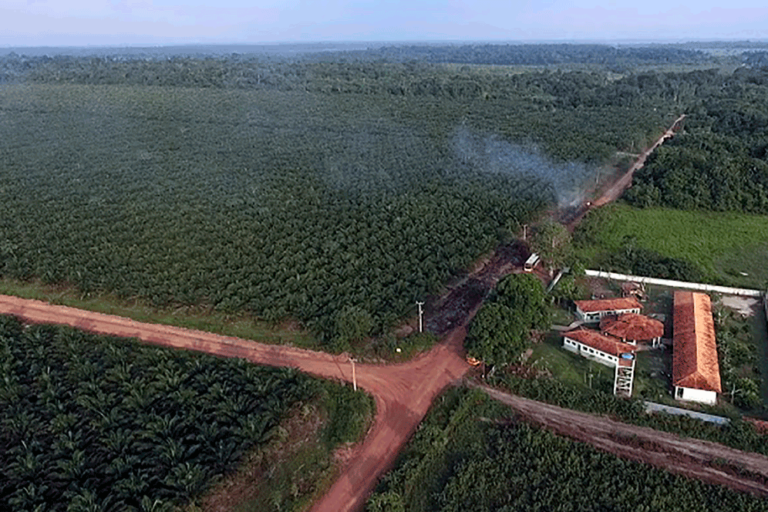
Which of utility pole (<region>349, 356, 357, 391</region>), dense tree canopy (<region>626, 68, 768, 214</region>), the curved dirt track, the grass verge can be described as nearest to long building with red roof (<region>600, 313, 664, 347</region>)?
the curved dirt track

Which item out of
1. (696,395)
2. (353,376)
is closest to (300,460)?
(353,376)

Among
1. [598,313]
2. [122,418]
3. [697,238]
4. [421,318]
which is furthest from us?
[697,238]

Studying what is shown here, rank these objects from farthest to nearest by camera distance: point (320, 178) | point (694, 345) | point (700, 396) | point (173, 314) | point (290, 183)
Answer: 1. point (320, 178)
2. point (290, 183)
3. point (173, 314)
4. point (694, 345)
5. point (700, 396)

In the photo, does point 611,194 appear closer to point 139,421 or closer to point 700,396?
point 700,396

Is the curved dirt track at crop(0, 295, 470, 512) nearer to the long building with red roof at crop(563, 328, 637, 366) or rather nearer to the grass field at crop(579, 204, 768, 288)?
the long building with red roof at crop(563, 328, 637, 366)

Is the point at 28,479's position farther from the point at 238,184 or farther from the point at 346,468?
the point at 238,184

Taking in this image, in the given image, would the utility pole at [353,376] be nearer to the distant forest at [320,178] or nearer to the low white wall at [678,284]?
the distant forest at [320,178]

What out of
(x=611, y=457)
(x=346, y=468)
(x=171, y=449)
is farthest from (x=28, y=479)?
(x=611, y=457)
